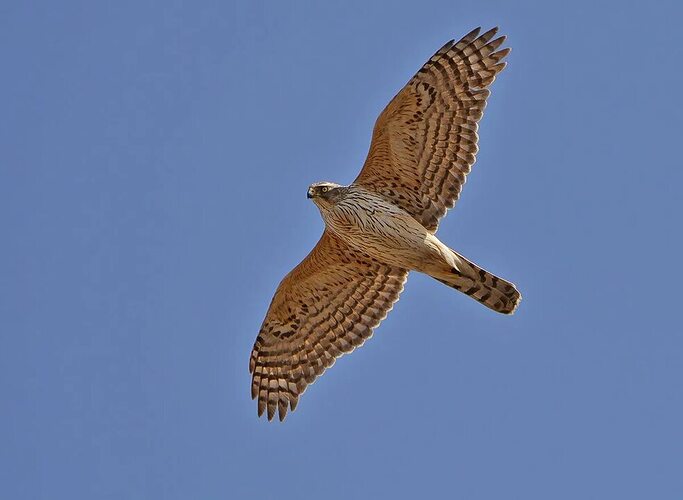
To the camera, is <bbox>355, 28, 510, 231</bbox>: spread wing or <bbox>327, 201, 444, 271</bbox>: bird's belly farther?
<bbox>355, 28, 510, 231</bbox>: spread wing

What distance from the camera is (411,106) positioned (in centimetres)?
1522

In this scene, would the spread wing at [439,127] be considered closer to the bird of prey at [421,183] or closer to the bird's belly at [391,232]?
the bird of prey at [421,183]

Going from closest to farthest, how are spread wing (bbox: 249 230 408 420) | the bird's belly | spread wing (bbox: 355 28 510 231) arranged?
the bird's belly
spread wing (bbox: 355 28 510 231)
spread wing (bbox: 249 230 408 420)

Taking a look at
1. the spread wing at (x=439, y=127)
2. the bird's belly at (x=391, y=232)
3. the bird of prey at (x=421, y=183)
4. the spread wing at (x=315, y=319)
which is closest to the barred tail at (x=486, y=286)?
the bird of prey at (x=421, y=183)

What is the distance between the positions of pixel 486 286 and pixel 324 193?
2.20 meters

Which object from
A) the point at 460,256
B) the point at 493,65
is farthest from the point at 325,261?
the point at 493,65

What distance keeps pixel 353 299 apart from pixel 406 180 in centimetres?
178

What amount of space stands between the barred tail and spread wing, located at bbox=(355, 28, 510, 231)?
0.64 metres

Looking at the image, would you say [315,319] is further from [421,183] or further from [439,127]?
[439,127]

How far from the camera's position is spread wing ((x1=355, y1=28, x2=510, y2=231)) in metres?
15.3

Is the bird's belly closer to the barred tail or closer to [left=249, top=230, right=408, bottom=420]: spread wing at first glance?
the barred tail

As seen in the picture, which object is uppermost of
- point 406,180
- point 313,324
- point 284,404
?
point 406,180

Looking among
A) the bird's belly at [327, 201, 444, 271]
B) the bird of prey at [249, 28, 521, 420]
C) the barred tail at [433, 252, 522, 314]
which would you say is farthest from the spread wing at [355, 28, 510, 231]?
the barred tail at [433, 252, 522, 314]

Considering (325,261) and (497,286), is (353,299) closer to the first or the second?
(325,261)
